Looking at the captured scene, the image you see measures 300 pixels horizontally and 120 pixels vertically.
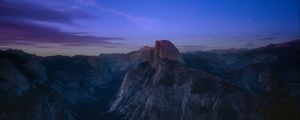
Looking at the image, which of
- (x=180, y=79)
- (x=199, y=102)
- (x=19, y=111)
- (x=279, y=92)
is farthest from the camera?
(x=180, y=79)

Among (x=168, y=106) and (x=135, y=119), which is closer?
(x=168, y=106)

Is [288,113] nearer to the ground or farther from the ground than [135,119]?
farther from the ground

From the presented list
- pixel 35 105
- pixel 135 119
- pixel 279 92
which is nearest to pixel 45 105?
pixel 35 105

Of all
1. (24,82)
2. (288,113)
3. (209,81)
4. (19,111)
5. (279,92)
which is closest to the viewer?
(288,113)

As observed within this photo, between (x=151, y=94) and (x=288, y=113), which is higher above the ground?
(x=288, y=113)

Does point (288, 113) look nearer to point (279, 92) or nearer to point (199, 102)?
point (279, 92)

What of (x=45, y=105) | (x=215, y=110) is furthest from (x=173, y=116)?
(x=45, y=105)

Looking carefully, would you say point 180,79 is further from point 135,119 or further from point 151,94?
point 135,119

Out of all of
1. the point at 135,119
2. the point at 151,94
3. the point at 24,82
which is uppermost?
the point at 24,82

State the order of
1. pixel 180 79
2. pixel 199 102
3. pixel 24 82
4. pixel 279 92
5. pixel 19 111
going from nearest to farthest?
1. pixel 279 92
2. pixel 19 111
3. pixel 24 82
4. pixel 199 102
5. pixel 180 79
